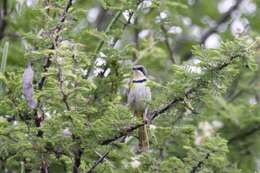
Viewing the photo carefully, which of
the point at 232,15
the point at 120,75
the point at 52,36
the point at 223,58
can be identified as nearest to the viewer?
the point at 223,58

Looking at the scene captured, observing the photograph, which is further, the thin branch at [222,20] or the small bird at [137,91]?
the thin branch at [222,20]

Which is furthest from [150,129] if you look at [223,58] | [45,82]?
[223,58]

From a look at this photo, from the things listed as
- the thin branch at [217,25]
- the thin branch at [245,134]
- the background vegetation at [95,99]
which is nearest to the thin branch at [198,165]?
the background vegetation at [95,99]

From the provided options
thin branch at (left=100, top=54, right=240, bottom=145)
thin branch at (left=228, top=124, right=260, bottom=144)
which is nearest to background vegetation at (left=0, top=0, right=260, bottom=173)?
thin branch at (left=100, top=54, right=240, bottom=145)

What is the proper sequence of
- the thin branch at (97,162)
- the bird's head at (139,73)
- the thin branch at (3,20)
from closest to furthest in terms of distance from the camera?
1. the thin branch at (97,162)
2. the bird's head at (139,73)
3. the thin branch at (3,20)

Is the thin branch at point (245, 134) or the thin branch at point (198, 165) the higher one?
the thin branch at point (198, 165)

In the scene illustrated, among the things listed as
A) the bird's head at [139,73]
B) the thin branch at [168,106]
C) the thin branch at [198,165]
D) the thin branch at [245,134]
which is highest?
the bird's head at [139,73]

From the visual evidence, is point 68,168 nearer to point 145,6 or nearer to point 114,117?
point 114,117

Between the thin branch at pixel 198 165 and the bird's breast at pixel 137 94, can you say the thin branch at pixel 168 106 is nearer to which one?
the thin branch at pixel 198 165

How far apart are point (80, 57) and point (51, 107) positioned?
0.28 meters

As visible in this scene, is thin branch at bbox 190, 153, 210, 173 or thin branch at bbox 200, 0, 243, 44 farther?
thin branch at bbox 200, 0, 243, 44

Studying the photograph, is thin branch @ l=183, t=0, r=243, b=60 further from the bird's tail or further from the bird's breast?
the bird's tail

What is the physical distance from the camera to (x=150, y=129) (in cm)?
374

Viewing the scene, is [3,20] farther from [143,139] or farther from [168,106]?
[168,106]
